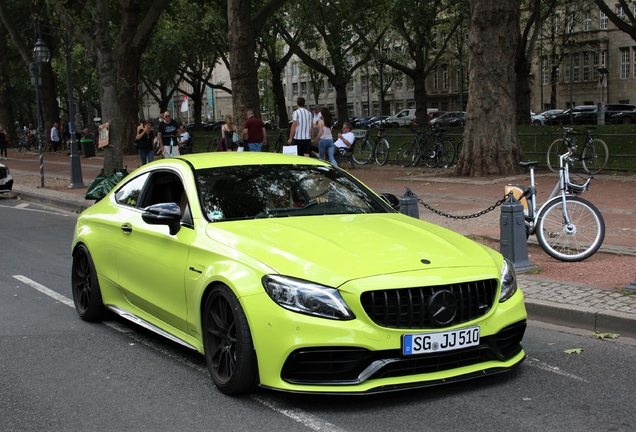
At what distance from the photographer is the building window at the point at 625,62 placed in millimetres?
71188

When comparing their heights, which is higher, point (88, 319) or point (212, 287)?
point (212, 287)

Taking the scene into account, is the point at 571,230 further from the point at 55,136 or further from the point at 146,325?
the point at 55,136

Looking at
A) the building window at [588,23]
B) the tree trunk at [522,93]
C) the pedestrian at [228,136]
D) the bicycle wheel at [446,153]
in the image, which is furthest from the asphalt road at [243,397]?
the building window at [588,23]

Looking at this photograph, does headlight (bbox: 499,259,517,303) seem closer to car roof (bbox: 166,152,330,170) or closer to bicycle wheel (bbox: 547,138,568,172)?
car roof (bbox: 166,152,330,170)

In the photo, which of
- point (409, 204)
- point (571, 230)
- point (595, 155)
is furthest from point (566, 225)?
point (595, 155)

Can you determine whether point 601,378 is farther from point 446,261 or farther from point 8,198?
point 8,198

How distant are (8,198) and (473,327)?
19147mm

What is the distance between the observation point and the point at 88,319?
6887 mm

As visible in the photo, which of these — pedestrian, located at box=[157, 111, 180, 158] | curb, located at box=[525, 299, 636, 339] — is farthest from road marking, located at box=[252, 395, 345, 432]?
pedestrian, located at box=[157, 111, 180, 158]

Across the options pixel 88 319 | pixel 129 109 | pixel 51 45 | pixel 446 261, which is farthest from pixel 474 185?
pixel 51 45

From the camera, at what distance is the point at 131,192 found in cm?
659

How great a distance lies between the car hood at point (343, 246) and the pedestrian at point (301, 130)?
43.0ft

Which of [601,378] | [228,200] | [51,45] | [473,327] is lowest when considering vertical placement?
[601,378]

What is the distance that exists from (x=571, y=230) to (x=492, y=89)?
10.7 metres
